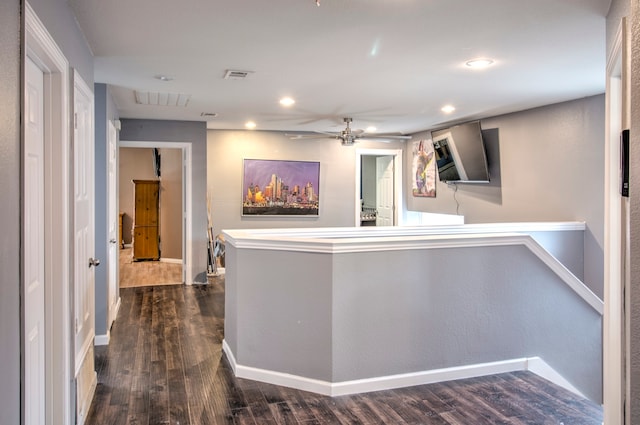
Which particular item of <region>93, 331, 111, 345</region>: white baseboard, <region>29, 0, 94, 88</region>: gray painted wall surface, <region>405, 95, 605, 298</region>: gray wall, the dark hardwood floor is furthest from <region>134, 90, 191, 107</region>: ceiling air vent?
<region>405, 95, 605, 298</region>: gray wall

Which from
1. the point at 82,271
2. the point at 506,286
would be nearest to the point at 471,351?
the point at 506,286

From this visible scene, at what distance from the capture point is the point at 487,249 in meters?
3.62

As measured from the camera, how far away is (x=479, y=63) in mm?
3738

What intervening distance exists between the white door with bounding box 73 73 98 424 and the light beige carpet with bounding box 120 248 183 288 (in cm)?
357

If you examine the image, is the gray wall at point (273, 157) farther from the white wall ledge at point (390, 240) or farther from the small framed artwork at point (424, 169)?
the white wall ledge at point (390, 240)

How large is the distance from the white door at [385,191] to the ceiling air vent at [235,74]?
5188 millimetres

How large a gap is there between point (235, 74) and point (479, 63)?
1.92 meters

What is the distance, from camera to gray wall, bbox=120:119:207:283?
6789mm

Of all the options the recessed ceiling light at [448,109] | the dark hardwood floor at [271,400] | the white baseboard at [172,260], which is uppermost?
the recessed ceiling light at [448,109]

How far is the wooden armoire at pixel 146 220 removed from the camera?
9.22 m

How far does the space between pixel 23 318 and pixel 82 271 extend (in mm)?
1606

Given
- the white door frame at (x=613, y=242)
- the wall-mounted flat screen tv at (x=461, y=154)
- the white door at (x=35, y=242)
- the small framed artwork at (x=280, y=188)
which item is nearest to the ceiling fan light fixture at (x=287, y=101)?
the wall-mounted flat screen tv at (x=461, y=154)

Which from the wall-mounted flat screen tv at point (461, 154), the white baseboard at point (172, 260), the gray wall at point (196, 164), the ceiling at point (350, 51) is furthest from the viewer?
the white baseboard at point (172, 260)

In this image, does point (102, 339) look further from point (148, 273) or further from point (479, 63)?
point (479, 63)
